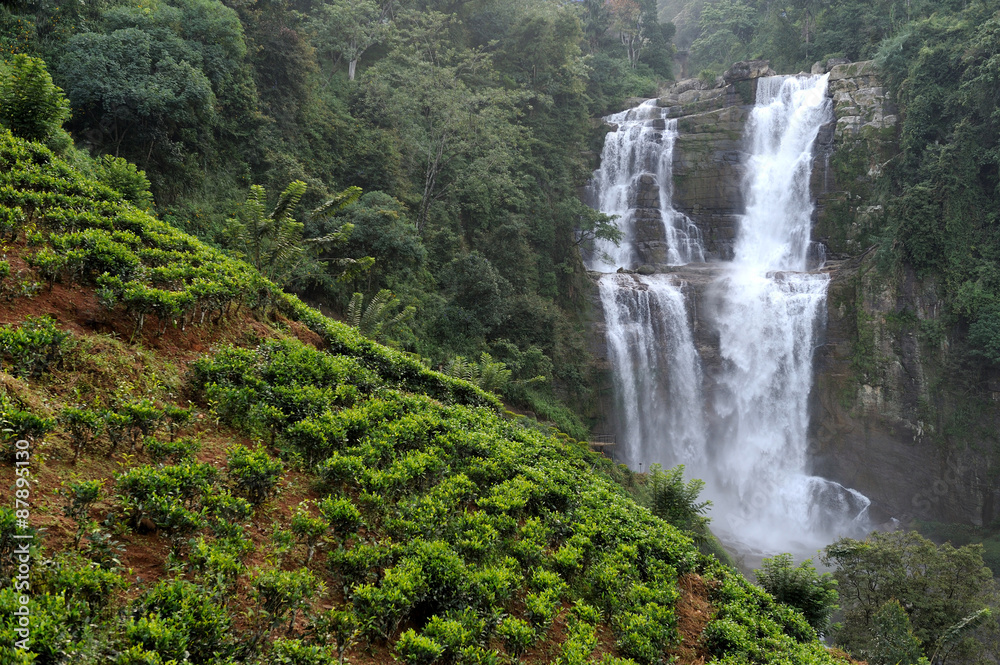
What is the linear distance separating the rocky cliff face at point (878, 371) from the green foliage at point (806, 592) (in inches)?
594

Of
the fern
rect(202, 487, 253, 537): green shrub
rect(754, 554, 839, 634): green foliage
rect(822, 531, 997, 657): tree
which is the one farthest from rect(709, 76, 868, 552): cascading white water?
rect(202, 487, 253, 537): green shrub

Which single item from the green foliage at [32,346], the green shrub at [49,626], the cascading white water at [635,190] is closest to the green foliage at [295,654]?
the green shrub at [49,626]

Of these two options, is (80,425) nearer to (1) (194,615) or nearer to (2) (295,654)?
(1) (194,615)

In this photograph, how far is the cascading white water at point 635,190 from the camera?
88.0ft

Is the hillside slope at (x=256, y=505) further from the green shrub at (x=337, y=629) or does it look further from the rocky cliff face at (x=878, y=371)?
the rocky cliff face at (x=878, y=371)

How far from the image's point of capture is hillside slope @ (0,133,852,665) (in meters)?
2.89

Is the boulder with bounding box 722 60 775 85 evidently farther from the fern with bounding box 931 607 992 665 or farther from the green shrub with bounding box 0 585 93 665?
the green shrub with bounding box 0 585 93 665

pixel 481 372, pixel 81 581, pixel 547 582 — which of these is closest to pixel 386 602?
pixel 547 582

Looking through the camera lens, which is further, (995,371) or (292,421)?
(995,371)

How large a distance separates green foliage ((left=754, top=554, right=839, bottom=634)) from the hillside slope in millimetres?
→ 1149

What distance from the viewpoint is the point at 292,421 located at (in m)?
5.13

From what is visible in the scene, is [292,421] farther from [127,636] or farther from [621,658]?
[621,658]

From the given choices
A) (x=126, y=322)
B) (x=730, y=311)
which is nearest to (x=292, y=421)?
(x=126, y=322)

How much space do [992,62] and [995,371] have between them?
37.3ft
